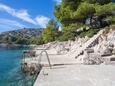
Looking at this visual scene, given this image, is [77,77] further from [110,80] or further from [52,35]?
[52,35]

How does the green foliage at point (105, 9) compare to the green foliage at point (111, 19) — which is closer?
the green foliage at point (105, 9)

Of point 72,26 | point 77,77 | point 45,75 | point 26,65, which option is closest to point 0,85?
point 26,65

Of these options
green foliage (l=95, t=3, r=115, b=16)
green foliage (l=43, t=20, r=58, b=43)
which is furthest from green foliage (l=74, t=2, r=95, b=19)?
green foliage (l=43, t=20, r=58, b=43)

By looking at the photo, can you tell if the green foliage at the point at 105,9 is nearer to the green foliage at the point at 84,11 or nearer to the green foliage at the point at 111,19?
the green foliage at the point at 111,19

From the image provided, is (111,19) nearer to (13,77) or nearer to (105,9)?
(105,9)

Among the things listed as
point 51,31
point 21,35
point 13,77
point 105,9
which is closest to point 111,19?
point 105,9

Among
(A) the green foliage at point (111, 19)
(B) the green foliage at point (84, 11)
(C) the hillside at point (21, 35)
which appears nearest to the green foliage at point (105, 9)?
(A) the green foliage at point (111, 19)

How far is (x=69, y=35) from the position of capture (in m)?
38.0

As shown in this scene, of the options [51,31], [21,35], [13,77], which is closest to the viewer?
[13,77]

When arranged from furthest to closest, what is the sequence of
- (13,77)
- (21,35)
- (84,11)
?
(21,35) → (84,11) → (13,77)

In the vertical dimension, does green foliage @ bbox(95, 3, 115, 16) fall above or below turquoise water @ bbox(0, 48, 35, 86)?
above

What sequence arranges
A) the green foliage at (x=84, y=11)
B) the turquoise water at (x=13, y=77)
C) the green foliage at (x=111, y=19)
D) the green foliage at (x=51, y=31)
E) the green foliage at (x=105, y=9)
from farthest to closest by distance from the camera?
1. the green foliage at (x=51, y=31)
2. the green foliage at (x=84, y=11)
3. the green foliage at (x=111, y=19)
4. the green foliage at (x=105, y=9)
5. the turquoise water at (x=13, y=77)

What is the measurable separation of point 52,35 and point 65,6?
18129 millimetres

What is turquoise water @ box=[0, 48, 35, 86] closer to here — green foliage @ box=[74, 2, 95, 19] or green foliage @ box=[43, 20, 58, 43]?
green foliage @ box=[74, 2, 95, 19]
